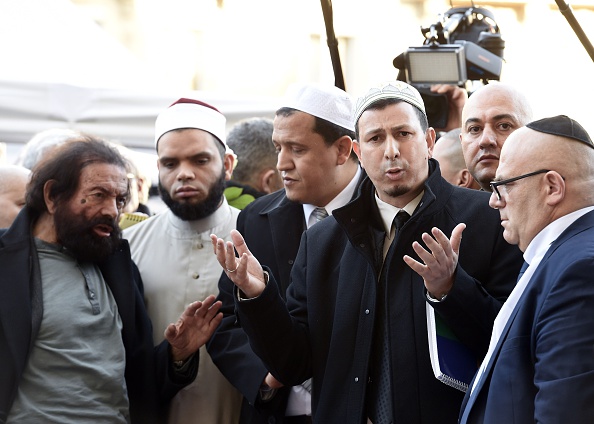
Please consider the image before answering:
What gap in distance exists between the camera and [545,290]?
290cm

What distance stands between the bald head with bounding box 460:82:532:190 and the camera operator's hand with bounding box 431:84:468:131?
90 centimetres

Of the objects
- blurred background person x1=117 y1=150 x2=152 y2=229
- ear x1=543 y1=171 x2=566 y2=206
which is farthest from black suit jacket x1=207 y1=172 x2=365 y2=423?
ear x1=543 y1=171 x2=566 y2=206

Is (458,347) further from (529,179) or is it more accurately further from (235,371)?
(235,371)

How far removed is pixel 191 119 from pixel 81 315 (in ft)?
4.48

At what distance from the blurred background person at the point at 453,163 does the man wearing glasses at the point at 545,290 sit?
1.70 metres

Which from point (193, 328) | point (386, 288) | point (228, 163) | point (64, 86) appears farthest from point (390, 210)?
point (64, 86)

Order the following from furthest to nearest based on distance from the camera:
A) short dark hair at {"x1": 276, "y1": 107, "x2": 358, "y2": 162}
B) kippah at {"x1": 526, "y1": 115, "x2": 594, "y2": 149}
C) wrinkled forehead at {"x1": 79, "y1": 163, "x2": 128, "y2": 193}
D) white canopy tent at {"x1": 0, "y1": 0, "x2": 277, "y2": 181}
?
white canopy tent at {"x1": 0, "y1": 0, "x2": 277, "y2": 181} → short dark hair at {"x1": 276, "y1": 107, "x2": 358, "y2": 162} → wrinkled forehead at {"x1": 79, "y1": 163, "x2": 128, "y2": 193} → kippah at {"x1": 526, "y1": 115, "x2": 594, "y2": 149}

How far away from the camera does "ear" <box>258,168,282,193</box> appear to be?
19.0ft

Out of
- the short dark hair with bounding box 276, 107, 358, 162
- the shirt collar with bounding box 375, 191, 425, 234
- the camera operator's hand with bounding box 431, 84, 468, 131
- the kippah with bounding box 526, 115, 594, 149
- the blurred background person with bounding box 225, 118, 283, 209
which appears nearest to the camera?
the kippah with bounding box 526, 115, 594, 149

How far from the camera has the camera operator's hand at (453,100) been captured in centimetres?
543

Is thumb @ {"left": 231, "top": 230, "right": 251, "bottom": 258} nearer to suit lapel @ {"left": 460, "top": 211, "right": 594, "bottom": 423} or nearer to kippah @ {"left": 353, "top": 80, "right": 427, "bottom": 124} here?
kippah @ {"left": 353, "top": 80, "right": 427, "bottom": 124}

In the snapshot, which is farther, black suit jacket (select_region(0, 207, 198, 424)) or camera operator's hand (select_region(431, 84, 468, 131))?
camera operator's hand (select_region(431, 84, 468, 131))

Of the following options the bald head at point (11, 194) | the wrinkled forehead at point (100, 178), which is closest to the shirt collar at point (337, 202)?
the wrinkled forehead at point (100, 178)

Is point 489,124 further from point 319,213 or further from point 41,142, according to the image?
point 41,142
